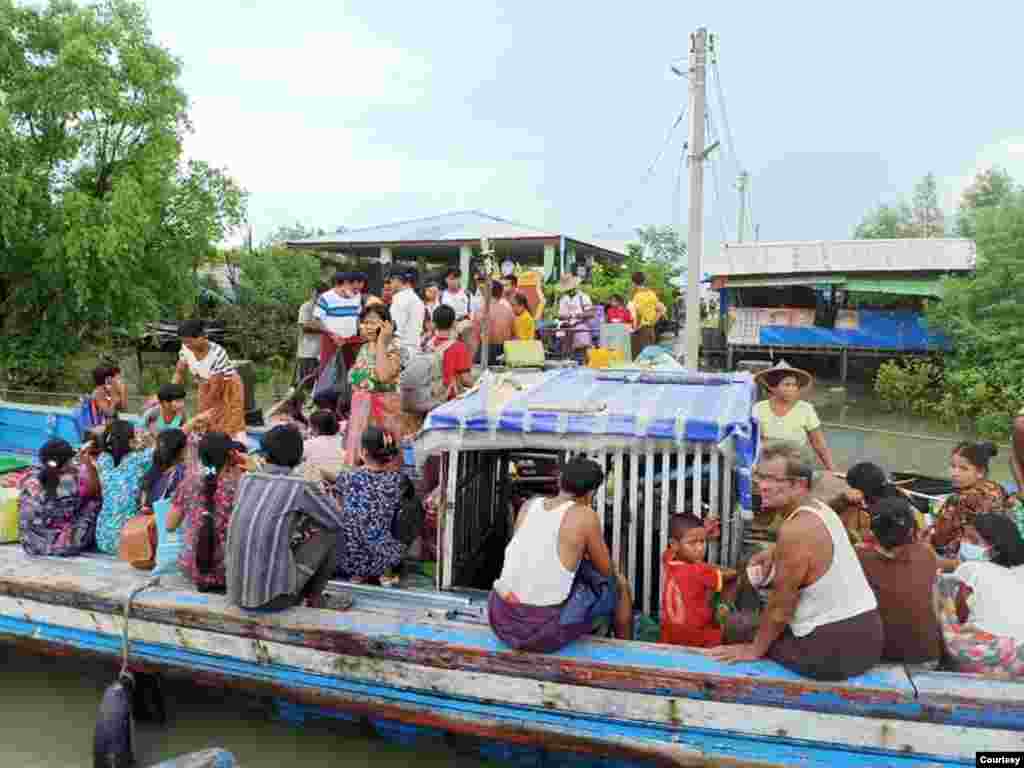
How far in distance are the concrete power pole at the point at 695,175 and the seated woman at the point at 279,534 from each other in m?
8.34

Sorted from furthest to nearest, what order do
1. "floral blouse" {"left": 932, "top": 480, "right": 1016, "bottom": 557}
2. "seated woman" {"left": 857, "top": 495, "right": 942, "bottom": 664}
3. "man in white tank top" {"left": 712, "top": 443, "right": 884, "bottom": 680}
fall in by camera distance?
"floral blouse" {"left": 932, "top": 480, "right": 1016, "bottom": 557}
"seated woman" {"left": 857, "top": 495, "right": 942, "bottom": 664}
"man in white tank top" {"left": 712, "top": 443, "right": 884, "bottom": 680}

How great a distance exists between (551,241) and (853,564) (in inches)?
637

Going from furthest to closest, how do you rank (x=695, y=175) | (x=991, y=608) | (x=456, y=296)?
(x=695, y=175)
(x=456, y=296)
(x=991, y=608)

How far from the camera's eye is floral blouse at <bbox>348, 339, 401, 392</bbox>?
5668 mm

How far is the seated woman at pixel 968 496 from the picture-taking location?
4266 mm

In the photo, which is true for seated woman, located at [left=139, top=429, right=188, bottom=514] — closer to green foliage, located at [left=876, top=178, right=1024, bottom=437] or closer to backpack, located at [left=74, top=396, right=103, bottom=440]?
backpack, located at [left=74, top=396, right=103, bottom=440]

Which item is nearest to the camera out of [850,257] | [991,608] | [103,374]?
[991,608]

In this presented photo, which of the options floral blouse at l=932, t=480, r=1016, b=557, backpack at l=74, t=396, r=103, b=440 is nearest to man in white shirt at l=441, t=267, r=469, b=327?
backpack at l=74, t=396, r=103, b=440

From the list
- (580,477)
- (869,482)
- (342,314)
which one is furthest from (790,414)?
(342,314)

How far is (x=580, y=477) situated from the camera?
11.3ft

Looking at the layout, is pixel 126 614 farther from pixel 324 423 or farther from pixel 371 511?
pixel 324 423

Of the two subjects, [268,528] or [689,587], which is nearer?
[689,587]

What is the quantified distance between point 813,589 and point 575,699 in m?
1.21

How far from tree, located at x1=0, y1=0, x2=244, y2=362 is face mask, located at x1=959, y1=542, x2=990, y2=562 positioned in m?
15.4
